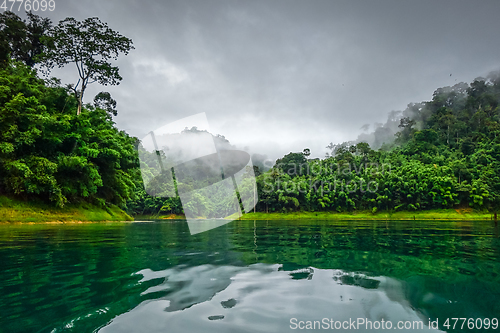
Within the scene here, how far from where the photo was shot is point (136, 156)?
1116 inches

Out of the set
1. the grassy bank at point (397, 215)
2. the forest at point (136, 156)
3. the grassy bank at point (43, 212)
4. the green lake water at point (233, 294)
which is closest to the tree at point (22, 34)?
the forest at point (136, 156)

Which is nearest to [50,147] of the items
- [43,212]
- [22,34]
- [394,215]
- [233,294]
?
[43,212]

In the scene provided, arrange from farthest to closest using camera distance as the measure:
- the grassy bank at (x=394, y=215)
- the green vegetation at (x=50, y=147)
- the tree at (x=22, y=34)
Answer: the grassy bank at (x=394, y=215) < the tree at (x=22, y=34) < the green vegetation at (x=50, y=147)

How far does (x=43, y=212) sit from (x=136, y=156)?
11.0 meters

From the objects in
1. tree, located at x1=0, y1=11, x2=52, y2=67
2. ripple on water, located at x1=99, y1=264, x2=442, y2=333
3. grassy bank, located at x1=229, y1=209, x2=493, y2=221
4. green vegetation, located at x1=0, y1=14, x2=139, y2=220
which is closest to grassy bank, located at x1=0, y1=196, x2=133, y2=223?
green vegetation, located at x1=0, y1=14, x2=139, y2=220

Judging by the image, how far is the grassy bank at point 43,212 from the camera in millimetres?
16577

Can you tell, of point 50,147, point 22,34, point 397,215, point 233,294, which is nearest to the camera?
point 233,294

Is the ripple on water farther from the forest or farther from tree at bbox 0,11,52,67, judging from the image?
tree at bbox 0,11,52,67

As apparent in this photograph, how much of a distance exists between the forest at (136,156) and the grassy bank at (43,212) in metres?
0.75

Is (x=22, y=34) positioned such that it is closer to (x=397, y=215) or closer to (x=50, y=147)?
(x=50, y=147)

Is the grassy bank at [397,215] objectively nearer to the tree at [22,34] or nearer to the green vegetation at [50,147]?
the green vegetation at [50,147]

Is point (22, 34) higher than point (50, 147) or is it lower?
higher

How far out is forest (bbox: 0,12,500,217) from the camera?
17.5 m

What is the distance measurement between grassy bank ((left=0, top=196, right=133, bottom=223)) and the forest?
0.75m
